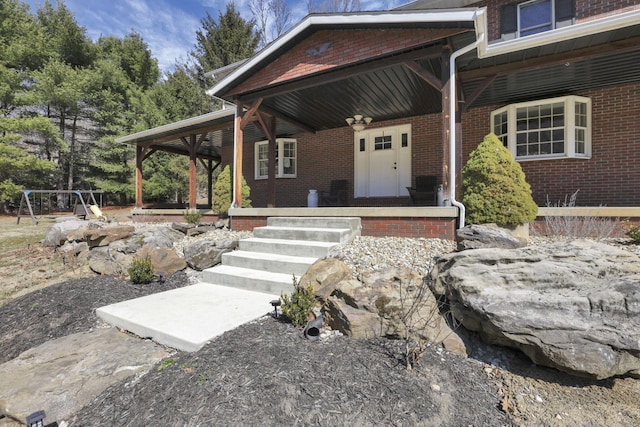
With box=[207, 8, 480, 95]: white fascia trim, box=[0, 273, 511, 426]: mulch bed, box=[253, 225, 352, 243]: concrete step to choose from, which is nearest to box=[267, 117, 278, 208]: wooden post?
box=[207, 8, 480, 95]: white fascia trim

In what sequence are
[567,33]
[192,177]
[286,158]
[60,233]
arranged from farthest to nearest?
[286,158] → [192,177] → [60,233] → [567,33]

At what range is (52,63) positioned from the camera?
1662 cm

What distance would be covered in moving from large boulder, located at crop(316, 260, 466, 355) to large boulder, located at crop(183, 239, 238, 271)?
254 centimetres

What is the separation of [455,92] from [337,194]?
4687 mm

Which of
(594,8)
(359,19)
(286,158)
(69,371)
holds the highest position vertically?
(594,8)

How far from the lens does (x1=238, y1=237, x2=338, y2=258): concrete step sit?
4.37 metres

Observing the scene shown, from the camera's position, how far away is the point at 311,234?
4.84 metres

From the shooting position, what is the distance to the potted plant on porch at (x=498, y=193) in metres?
4.32

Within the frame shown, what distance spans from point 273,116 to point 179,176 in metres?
12.6

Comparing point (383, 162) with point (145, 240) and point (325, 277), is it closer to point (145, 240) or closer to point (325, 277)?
point (325, 277)

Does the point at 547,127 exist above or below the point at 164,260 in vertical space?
above

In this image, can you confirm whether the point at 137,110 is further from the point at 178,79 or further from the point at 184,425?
the point at 184,425

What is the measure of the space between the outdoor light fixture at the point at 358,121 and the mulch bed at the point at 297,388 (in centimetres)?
644

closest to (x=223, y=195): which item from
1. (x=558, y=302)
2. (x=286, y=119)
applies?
(x=286, y=119)
